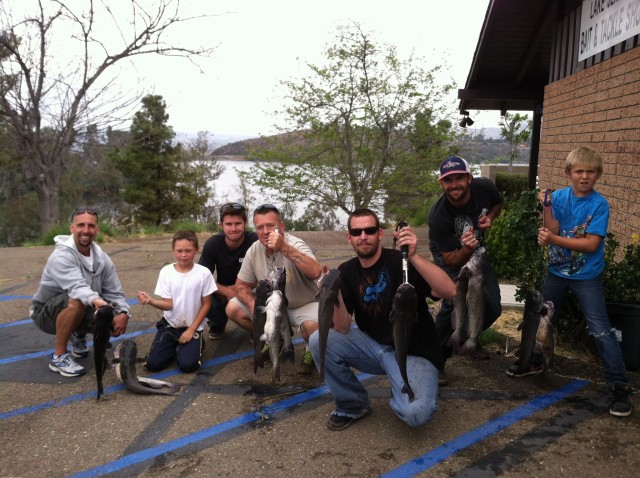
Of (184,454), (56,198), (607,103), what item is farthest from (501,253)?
(56,198)

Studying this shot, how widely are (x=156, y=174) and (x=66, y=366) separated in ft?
82.3

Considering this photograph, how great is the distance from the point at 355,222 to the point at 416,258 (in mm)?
496

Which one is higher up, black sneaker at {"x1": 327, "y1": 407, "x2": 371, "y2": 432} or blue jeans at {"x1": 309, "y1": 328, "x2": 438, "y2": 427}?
blue jeans at {"x1": 309, "y1": 328, "x2": 438, "y2": 427}

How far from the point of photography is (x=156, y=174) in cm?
2864

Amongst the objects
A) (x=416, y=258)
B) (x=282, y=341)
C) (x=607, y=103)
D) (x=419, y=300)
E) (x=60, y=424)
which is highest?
(x=607, y=103)

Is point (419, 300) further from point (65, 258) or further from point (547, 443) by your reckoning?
point (65, 258)

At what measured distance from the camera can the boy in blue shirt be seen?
382cm

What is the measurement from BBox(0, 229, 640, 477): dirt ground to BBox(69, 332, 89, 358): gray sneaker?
95 millimetres

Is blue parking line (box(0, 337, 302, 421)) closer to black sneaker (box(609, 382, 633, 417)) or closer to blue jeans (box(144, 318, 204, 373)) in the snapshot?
blue jeans (box(144, 318, 204, 373))

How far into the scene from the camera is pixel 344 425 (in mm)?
3838

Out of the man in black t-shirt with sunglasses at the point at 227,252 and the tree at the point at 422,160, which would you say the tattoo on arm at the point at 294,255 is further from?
the tree at the point at 422,160

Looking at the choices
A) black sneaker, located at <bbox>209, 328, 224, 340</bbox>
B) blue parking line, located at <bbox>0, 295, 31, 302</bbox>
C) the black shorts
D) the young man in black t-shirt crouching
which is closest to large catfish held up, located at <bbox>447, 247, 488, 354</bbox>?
the young man in black t-shirt crouching

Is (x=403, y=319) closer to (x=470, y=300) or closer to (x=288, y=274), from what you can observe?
(x=470, y=300)

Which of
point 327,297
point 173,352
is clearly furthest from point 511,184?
point 327,297
